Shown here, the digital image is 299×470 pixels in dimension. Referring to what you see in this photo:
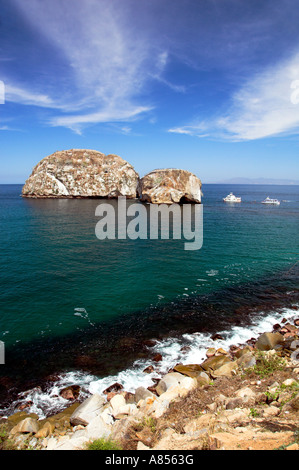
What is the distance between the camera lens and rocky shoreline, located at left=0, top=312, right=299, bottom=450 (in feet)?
25.7

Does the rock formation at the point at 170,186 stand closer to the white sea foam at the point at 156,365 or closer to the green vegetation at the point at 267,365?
the white sea foam at the point at 156,365

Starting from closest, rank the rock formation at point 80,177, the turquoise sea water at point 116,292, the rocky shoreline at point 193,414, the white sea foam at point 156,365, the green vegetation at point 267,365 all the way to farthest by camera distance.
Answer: the rocky shoreline at point 193,414 → the green vegetation at point 267,365 → the white sea foam at point 156,365 → the turquoise sea water at point 116,292 → the rock formation at point 80,177

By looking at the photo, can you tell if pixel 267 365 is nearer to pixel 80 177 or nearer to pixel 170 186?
pixel 170 186

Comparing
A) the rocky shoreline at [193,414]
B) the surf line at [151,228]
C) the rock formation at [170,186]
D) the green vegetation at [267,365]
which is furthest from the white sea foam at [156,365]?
the rock formation at [170,186]

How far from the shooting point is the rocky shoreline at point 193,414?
7.84 metres

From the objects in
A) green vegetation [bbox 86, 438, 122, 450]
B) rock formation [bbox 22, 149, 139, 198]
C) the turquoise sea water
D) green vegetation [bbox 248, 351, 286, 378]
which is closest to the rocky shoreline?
green vegetation [bbox 248, 351, 286, 378]

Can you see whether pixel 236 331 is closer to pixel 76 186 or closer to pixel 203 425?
pixel 203 425

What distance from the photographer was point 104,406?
1170 cm

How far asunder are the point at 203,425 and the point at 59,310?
1595 cm

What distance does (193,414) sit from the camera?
9773mm

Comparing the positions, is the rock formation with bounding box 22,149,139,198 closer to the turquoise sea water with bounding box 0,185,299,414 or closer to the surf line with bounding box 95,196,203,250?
the surf line with bounding box 95,196,203,250

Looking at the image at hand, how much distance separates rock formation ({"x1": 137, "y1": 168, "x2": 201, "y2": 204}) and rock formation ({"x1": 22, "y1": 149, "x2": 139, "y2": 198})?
24.8m

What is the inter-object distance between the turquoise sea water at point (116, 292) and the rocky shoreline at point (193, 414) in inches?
140
